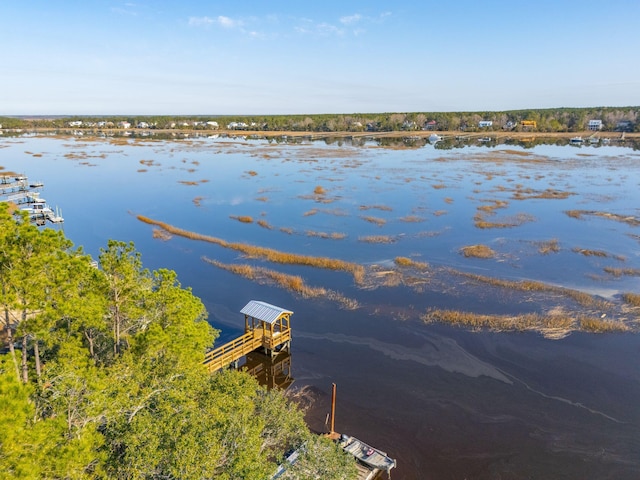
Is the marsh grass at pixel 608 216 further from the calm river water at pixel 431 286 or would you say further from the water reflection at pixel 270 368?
the water reflection at pixel 270 368

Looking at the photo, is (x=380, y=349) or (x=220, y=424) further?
(x=380, y=349)

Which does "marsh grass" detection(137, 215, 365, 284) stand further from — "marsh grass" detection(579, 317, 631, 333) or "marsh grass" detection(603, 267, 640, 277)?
"marsh grass" detection(603, 267, 640, 277)

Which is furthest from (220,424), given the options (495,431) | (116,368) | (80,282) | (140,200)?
(140,200)

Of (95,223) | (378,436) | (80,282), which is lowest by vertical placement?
(378,436)

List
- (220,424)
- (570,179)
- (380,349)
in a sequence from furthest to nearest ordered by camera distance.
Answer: (570,179) < (380,349) < (220,424)

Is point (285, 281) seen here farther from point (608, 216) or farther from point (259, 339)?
point (608, 216)

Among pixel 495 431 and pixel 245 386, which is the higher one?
pixel 245 386

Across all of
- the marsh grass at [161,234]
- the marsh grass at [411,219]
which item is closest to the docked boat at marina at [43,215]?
the marsh grass at [161,234]

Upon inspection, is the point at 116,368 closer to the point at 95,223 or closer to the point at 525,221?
the point at 95,223
